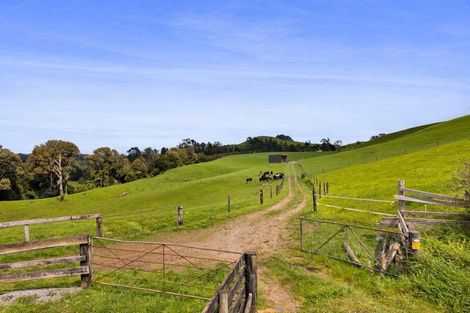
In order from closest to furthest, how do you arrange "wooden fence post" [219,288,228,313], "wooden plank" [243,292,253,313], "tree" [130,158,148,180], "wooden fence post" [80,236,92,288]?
"wooden fence post" [219,288,228,313] → "wooden plank" [243,292,253,313] → "wooden fence post" [80,236,92,288] → "tree" [130,158,148,180]

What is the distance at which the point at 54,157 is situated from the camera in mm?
85875

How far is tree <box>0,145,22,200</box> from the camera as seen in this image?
83075 mm

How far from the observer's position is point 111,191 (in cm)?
8150

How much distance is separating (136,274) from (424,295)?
9.91m

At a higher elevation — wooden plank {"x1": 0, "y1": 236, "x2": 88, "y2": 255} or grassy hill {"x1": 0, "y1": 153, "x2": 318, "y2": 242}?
wooden plank {"x1": 0, "y1": 236, "x2": 88, "y2": 255}

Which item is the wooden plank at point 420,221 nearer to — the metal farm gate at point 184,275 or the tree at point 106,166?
the metal farm gate at point 184,275

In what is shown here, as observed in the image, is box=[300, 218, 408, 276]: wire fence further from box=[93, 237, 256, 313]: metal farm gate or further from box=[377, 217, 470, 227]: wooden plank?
box=[93, 237, 256, 313]: metal farm gate

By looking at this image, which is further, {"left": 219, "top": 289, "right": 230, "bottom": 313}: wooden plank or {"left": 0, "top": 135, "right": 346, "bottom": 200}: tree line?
{"left": 0, "top": 135, "right": 346, "bottom": 200}: tree line

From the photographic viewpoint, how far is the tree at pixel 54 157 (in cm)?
8375

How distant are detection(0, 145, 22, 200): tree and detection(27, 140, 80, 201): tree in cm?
397

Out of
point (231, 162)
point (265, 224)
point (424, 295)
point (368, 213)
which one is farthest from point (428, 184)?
point (231, 162)

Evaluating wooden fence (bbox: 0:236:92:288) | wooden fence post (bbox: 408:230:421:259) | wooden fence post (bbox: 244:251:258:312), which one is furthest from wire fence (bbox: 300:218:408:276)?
wooden fence (bbox: 0:236:92:288)

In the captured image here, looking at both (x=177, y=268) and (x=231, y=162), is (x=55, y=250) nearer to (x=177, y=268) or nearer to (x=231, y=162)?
(x=177, y=268)

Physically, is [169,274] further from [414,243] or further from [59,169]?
[59,169]
